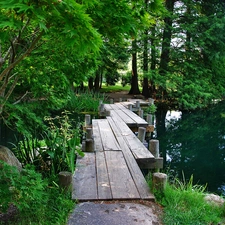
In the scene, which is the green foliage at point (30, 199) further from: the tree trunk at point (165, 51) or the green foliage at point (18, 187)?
the tree trunk at point (165, 51)

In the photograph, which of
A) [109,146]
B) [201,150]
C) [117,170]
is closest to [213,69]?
[201,150]

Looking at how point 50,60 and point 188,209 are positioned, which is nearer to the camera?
point 188,209

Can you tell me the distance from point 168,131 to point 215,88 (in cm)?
660

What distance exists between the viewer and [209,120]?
1406 cm

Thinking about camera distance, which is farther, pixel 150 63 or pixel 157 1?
pixel 150 63

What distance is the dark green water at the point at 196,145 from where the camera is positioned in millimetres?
6895

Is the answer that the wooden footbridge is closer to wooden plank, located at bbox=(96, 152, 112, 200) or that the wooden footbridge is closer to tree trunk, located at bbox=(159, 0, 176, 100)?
wooden plank, located at bbox=(96, 152, 112, 200)

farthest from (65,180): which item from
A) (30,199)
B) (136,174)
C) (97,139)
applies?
(97,139)

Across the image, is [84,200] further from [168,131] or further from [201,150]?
[168,131]

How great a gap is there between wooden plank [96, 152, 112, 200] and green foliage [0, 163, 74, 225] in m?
0.39

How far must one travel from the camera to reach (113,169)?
3.76 metres

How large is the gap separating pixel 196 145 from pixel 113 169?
6.89 m

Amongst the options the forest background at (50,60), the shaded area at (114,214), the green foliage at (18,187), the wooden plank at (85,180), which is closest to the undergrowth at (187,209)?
the shaded area at (114,214)

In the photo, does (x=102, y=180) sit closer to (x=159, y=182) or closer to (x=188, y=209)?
(x=159, y=182)
